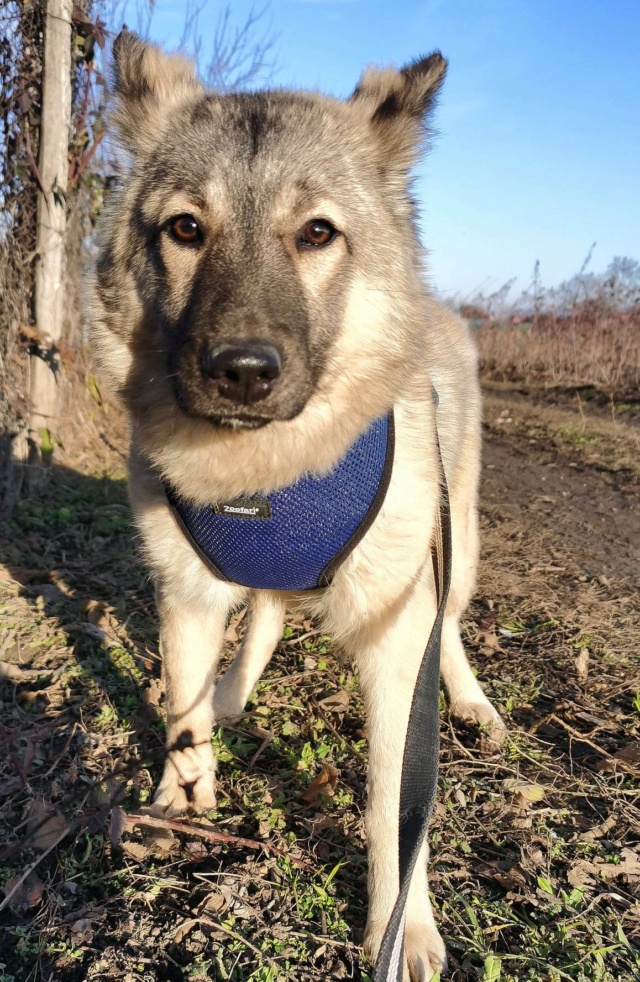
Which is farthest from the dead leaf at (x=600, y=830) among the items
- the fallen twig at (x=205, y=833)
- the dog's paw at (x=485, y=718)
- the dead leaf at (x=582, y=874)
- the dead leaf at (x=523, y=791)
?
the fallen twig at (x=205, y=833)

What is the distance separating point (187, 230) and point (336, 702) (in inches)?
81.6

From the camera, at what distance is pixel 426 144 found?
2.59 meters

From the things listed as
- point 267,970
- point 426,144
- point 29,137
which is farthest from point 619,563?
point 29,137

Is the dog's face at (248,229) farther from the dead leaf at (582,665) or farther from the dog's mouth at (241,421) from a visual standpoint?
the dead leaf at (582,665)

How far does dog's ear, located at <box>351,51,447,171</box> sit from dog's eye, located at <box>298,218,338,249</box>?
0.43m

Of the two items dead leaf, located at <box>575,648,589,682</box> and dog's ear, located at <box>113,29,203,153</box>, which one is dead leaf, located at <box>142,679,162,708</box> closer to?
dead leaf, located at <box>575,648,589,682</box>

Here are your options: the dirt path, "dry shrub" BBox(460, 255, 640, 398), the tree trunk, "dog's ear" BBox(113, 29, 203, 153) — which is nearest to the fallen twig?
"dog's ear" BBox(113, 29, 203, 153)

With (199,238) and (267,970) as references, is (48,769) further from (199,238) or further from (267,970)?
(199,238)

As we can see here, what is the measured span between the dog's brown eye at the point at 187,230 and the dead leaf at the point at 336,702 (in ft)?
6.62

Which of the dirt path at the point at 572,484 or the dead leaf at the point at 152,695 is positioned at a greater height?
the dirt path at the point at 572,484

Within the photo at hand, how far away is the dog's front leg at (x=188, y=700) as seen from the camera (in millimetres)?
2525

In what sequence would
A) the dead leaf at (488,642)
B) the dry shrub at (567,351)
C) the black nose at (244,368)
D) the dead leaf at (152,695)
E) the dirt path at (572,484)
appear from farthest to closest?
the dry shrub at (567,351)
the dirt path at (572,484)
the dead leaf at (488,642)
the dead leaf at (152,695)
the black nose at (244,368)

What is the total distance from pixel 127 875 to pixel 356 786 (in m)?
0.88

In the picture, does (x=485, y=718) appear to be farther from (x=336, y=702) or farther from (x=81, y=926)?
(x=81, y=926)
